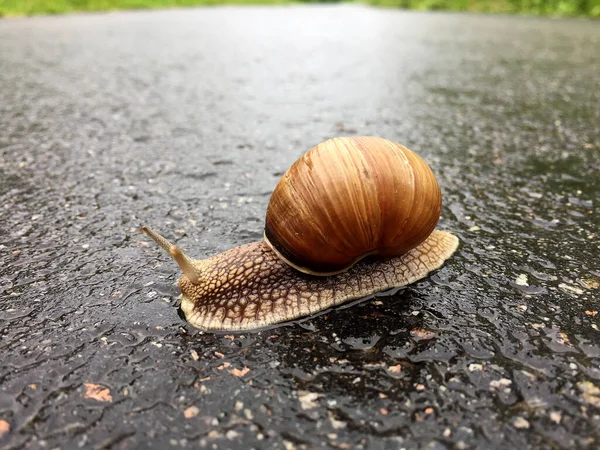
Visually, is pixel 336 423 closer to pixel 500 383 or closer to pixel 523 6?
pixel 500 383

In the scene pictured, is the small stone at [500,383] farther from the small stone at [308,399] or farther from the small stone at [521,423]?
the small stone at [308,399]

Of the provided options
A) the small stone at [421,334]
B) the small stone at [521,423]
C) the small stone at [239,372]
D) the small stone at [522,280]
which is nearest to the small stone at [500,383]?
the small stone at [521,423]

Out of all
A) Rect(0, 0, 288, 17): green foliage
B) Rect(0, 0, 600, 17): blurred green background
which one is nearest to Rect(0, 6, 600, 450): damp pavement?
Rect(0, 0, 288, 17): green foliage

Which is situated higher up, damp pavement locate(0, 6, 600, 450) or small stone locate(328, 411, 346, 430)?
damp pavement locate(0, 6, 600, 450)

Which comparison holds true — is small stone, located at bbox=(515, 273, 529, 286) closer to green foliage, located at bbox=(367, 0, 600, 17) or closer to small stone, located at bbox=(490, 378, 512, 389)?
small stone, located at bbox=(490, 378, 512, 389)

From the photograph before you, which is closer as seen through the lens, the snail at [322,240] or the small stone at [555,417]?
the small stone at [555,417]

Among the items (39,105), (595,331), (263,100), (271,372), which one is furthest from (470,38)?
(271,372)
